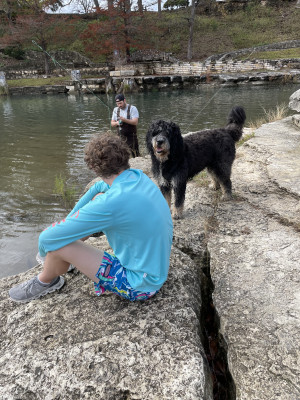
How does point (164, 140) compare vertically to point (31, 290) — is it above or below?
above

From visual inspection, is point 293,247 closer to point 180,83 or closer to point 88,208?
point 88,208

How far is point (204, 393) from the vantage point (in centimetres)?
165

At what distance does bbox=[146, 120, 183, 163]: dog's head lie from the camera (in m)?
3.41

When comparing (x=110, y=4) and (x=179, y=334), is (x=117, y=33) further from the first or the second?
(x=179, y=334)

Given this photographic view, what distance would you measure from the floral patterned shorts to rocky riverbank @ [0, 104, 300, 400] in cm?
10

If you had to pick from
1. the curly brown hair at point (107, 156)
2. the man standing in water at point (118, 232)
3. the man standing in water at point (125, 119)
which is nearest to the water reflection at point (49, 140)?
the man standing in water at point (125, 119)

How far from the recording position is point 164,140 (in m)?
3.39

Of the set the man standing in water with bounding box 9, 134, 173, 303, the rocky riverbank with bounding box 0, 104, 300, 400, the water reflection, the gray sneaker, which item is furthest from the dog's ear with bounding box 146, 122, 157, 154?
the water reflection

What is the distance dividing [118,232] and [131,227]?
11cm

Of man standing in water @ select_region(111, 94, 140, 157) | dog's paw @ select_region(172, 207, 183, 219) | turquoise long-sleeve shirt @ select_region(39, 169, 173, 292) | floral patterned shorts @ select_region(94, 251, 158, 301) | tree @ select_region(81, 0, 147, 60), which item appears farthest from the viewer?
tree @ select_region(81, 0, 147, 60)

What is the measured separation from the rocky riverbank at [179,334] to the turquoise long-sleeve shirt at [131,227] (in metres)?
0.36

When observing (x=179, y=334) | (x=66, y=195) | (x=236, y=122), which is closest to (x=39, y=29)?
(x=66, y=195)

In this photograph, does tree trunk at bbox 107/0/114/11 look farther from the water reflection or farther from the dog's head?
the dog's head

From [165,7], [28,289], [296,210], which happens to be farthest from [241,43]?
[28,289]
